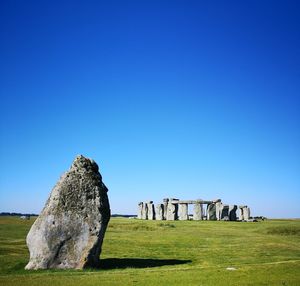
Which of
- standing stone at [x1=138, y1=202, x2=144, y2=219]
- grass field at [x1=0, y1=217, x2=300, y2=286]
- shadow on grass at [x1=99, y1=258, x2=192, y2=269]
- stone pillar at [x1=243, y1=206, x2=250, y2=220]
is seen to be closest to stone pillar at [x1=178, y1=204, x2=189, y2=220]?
stone pillar at [x1=243, y1=206, x2=250, y2=220]

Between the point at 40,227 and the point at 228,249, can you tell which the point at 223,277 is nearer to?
the point at 40,227

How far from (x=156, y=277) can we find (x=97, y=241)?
5.19 meters

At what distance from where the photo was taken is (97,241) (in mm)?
22516

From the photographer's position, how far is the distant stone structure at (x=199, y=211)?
66875 millimetres

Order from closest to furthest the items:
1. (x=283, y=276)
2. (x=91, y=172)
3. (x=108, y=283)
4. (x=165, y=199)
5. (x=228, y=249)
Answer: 1. (x=108, y=283)
2. (x=283, y=276)
3. (x=91, y=172)
4. (x=228, y=249)
5. (x=165, y=199)

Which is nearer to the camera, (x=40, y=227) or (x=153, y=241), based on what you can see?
(x=40, y=227)

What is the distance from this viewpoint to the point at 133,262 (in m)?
25.0

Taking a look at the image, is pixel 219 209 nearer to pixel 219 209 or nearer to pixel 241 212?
pixel 219 209

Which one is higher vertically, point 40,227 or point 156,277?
point 40,227

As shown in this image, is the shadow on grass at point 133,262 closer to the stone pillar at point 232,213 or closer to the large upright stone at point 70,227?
the large upright stone at point 70,227

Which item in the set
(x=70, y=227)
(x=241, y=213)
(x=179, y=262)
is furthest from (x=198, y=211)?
(x=70, y=227)

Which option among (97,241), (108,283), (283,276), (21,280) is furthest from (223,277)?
(21,280)

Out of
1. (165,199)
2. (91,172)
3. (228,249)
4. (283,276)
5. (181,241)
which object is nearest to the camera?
(283,276)

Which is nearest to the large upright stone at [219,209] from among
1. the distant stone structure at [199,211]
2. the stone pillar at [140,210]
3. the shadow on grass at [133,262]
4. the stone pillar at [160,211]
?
the distant stone structure at [199,211]
